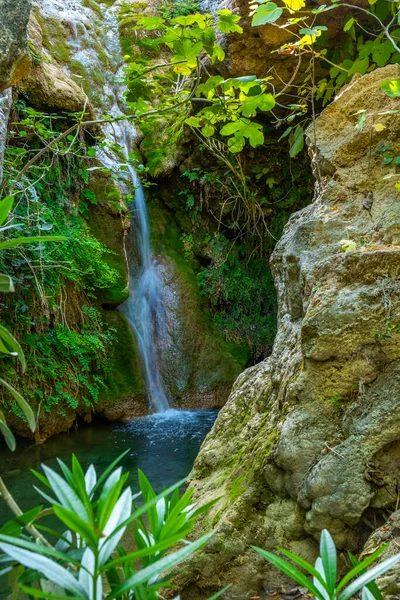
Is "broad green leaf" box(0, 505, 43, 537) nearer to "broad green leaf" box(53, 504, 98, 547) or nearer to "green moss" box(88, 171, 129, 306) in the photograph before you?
"broad green leaf" box(53, 504, 98, 547)

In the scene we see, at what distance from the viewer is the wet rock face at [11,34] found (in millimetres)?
2201

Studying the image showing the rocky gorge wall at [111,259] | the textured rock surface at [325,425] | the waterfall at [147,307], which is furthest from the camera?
the waterfall at [147,307]

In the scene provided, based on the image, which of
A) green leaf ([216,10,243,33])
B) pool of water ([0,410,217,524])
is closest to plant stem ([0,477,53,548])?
green leaf ([216,10,243,33])

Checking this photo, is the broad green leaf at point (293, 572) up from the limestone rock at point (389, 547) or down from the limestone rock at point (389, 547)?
up

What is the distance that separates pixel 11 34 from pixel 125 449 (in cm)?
466

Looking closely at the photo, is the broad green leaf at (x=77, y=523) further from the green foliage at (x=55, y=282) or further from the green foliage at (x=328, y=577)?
the green foliage at (x=55, y=282)

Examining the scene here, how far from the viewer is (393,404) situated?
2074 mm

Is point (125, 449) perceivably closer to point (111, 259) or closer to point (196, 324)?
point (196, 324)

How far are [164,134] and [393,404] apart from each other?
7.82 meters

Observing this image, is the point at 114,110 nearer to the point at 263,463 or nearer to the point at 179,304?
the point at 179,304

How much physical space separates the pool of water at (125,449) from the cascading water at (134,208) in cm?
81

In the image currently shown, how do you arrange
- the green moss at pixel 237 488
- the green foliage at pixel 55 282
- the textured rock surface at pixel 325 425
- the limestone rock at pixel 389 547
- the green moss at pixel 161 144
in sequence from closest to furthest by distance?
the limestone rock at pixel 389 547 < the textured rock surface at pixel 325 425 < the green moss at pixel 237 488 < the green foliage at pixel 55 282 < the green moss at pixel 161 144

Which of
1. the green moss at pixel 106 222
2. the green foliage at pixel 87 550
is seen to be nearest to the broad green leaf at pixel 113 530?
the green foliage at pixel 87 550

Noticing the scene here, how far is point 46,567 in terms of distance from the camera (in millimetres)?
791
